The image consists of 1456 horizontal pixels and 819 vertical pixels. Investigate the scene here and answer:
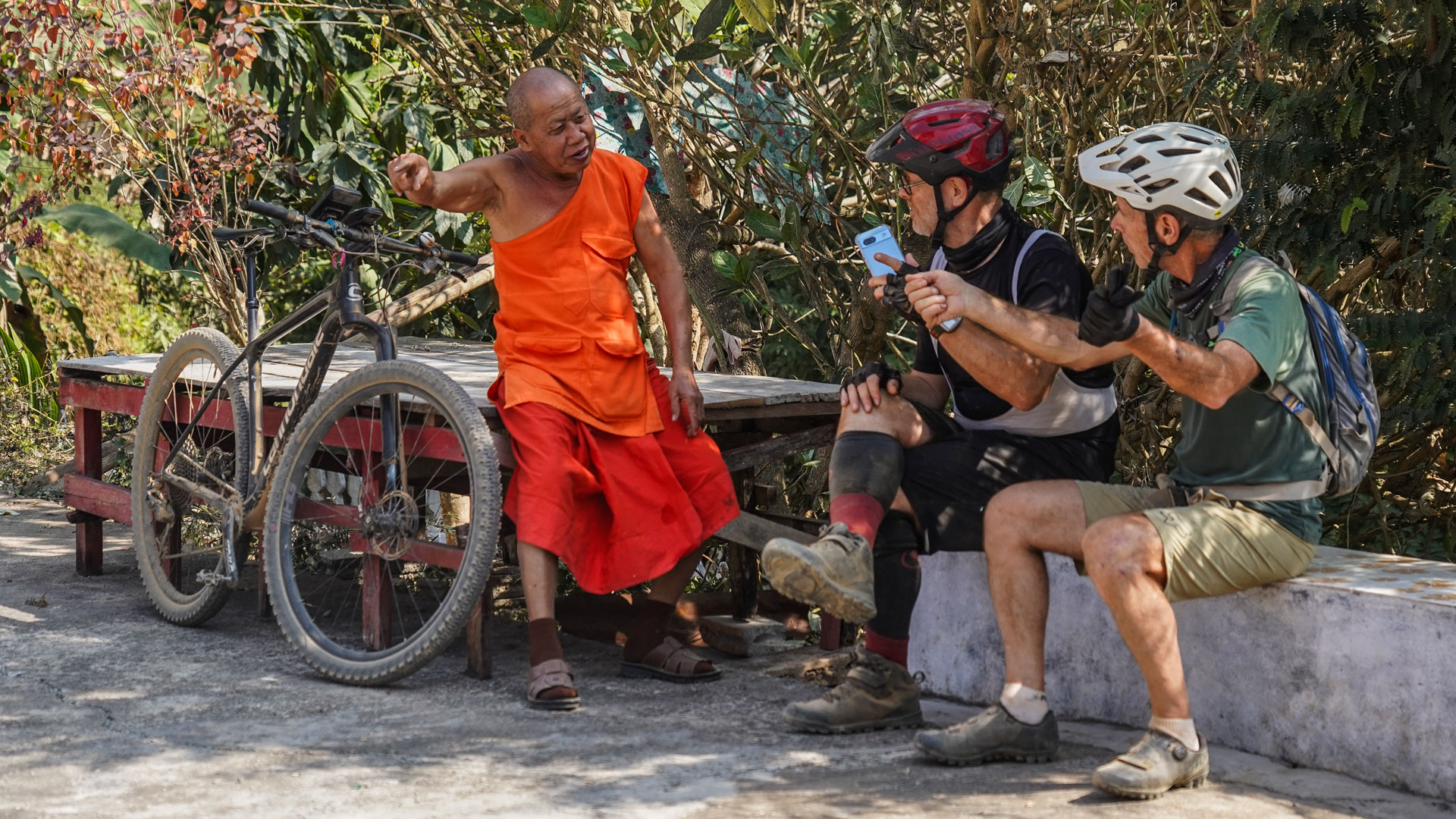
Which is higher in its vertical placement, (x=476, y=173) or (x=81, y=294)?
(x=81, y=294)

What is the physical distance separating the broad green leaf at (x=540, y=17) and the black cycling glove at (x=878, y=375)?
5.33 ft

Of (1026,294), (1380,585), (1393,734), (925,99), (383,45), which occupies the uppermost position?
(383,45)

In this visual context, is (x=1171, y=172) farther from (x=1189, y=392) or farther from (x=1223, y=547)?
(x=1223, y=547)

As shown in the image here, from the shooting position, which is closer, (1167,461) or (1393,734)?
(1393,734)

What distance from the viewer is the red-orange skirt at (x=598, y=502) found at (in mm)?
3967

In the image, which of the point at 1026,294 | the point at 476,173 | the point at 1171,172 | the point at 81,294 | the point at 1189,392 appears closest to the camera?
the point at 1189,392

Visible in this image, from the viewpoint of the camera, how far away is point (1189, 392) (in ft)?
9.97

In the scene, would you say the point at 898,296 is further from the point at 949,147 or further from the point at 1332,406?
the point at 1332,406

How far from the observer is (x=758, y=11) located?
4.12m

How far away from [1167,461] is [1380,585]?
2021mm

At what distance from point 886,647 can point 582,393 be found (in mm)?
1065

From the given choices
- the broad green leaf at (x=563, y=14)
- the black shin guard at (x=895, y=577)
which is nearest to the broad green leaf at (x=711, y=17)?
the broad green leaf at (x=563, y=14)

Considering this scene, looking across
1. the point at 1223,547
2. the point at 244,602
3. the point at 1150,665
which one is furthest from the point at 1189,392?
the point at 244,602

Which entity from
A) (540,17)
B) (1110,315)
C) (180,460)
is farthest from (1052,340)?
(180,460)
